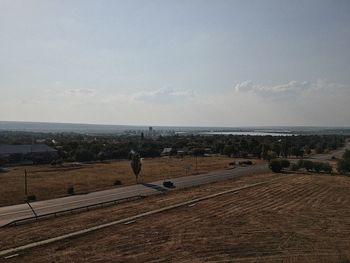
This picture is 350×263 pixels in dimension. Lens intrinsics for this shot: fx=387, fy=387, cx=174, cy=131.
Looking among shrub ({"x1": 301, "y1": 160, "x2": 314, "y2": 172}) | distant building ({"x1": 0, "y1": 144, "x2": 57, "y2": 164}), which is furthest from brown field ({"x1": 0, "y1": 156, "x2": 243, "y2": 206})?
distant building ({"x1": 0, "y1": 144, "x2": 57, "y2": 164})

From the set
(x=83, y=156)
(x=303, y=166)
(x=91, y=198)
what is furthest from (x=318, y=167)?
(x=83, y=156)

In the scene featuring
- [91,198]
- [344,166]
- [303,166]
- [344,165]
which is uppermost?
[344,165]

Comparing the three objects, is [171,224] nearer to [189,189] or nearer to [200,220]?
[200,220]

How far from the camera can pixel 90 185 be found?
5772cm

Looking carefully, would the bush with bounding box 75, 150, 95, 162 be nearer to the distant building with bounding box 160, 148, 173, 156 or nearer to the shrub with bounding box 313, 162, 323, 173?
the distant building with bounding box 160, 148, 173, 156

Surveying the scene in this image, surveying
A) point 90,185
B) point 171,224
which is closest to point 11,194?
point 90,185

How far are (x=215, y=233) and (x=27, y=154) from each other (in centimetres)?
8653

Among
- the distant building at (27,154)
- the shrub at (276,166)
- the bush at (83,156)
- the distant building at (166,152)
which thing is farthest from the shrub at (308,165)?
the distant building at (27,154)

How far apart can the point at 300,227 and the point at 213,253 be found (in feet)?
34.4

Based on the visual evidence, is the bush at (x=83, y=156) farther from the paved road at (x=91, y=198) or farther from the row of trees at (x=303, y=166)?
the row of trees at (x=303, y=166)

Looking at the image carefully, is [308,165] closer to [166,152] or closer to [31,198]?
[31,198]

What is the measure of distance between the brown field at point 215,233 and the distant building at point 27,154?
65261 millimetres

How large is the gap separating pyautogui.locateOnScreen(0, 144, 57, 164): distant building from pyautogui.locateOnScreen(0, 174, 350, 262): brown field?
65261 millimetres

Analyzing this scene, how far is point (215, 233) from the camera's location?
1141 inches
